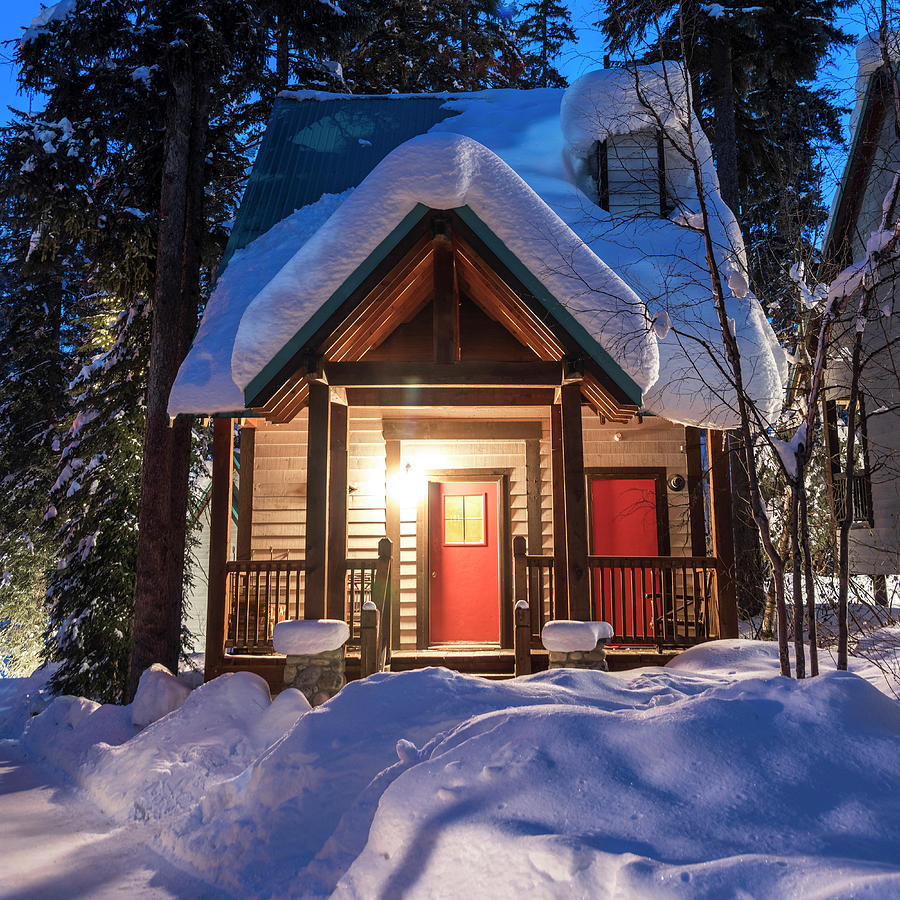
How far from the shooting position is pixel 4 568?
56.6ft

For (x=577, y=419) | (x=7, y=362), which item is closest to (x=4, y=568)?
(x=7, y=362)

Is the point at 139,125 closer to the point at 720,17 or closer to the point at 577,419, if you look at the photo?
the point at 577,419

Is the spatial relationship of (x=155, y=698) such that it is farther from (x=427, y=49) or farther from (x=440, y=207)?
(x=427, y=49)

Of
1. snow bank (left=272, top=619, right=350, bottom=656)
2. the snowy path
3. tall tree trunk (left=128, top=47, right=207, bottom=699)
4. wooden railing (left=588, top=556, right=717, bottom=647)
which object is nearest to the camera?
the snowy path

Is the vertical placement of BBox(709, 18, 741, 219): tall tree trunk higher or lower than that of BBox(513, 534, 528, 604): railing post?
higher

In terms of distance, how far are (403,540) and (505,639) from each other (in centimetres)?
193

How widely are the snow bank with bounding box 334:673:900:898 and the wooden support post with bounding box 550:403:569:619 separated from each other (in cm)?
381

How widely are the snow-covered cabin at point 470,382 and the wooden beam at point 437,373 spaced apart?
20mm

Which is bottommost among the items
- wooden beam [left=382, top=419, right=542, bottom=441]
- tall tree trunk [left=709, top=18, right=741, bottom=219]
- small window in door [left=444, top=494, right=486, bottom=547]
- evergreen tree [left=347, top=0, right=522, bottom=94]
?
small window in door [left=444, top=494, right=486, bottom=547]

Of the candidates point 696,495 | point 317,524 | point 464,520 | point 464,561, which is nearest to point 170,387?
point 464,520

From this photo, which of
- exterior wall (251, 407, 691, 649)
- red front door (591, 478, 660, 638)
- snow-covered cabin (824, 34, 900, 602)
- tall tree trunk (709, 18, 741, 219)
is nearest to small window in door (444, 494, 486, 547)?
exterior wall (251, 407, 691, 649)

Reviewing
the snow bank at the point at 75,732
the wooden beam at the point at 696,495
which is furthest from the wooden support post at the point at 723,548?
the snow bank at the point at 75,732

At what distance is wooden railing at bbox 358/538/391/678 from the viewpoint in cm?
773

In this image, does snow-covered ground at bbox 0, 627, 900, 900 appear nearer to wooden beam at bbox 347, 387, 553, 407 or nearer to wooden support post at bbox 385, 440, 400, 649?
wooden beam at bbox 347, 387, 553, 407
